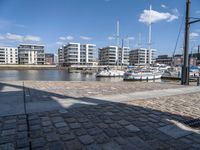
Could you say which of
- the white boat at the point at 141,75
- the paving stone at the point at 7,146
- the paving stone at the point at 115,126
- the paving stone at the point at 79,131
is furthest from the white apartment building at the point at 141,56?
the paving stone at the point at 7,146

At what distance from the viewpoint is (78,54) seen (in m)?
108

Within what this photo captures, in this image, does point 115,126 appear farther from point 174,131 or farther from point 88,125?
point 174,131

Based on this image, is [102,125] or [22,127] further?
[102,125]

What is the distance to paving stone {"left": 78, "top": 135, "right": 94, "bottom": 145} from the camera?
296 centimetres

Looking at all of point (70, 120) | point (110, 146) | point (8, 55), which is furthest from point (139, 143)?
point (8, 55)

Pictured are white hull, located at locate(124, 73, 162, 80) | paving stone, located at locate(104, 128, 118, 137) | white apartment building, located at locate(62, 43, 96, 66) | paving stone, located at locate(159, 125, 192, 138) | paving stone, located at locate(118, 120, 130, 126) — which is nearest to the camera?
paving stone, located at locate(104, 128, 118, 137)

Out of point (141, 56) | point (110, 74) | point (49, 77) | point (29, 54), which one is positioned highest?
point (29, 54)

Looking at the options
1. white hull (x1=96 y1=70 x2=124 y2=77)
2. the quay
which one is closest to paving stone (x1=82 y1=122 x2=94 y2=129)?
the quay

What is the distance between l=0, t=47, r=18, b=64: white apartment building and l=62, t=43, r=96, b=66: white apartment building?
39.5 meters

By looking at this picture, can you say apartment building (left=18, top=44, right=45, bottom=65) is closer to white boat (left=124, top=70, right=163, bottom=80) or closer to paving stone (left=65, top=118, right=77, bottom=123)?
white boat (left=124, top=70, right=163, bottom=80)

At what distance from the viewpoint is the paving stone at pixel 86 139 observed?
2.96 meters

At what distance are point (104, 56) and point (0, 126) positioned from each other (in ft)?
380

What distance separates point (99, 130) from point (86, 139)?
475 millimetres

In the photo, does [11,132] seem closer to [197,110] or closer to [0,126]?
[0,126]
